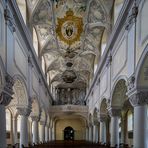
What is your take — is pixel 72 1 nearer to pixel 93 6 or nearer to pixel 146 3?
pixel 93 6

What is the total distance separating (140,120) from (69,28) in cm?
1202

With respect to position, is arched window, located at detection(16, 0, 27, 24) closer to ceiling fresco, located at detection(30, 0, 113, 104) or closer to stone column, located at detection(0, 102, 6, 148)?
ceiling fresco, located at detection(30, 0, 113, 104)

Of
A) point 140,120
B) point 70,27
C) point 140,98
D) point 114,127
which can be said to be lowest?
point 114,127

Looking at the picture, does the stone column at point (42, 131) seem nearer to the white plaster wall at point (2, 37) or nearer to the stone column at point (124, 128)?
the stone column at point (124, 128)

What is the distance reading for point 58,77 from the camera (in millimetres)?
35219

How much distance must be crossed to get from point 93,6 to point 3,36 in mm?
8650

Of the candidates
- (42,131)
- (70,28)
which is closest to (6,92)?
(70,28)

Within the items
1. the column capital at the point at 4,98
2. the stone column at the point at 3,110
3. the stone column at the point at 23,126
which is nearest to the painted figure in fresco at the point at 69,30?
the stone column at the point at 23,126

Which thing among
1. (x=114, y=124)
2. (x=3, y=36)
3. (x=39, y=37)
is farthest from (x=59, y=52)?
(x=3, y=36)

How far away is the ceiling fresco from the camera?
17688mm

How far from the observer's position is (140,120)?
10.5 m

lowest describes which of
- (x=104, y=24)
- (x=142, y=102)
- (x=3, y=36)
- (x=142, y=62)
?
(x=142, y=102)

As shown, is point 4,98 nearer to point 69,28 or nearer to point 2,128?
point 2,128

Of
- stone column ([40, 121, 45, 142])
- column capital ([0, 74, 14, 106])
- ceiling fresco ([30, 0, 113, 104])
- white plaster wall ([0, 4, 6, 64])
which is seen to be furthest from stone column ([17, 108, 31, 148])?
stone column ([40, 121, 45, 142])
